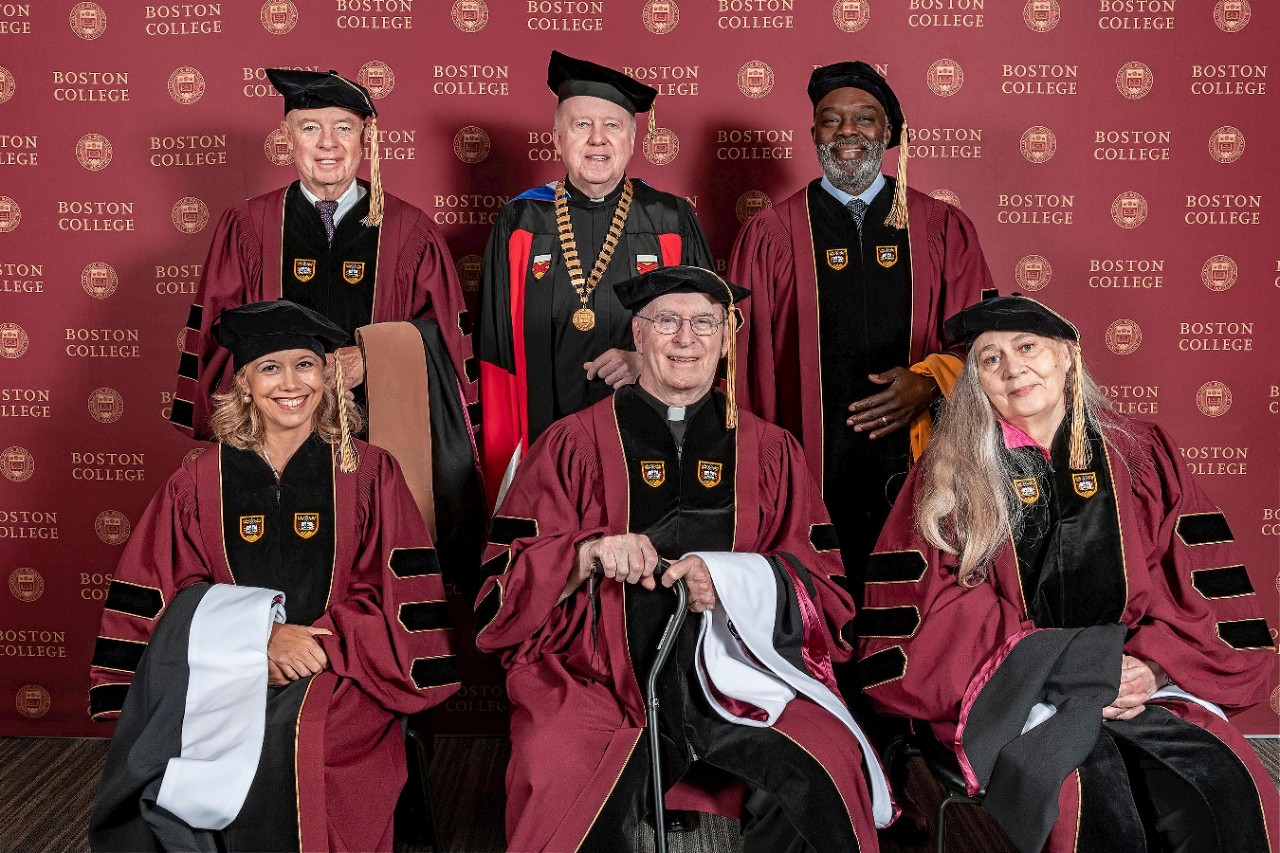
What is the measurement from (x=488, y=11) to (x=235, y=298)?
5.15 feet

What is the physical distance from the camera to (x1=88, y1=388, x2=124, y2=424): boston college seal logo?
16.1 ft

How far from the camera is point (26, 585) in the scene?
4.98 metres

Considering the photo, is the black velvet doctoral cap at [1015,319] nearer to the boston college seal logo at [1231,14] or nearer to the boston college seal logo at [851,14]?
the boston college seal logo at [851,14]

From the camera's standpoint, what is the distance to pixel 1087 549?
128 inches

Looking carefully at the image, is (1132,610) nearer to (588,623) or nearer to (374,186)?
(588,623)

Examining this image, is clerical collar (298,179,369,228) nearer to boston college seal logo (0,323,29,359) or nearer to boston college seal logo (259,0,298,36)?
boston college seal logo (259,0,298,36)

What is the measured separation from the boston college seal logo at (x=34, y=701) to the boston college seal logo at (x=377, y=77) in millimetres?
2811

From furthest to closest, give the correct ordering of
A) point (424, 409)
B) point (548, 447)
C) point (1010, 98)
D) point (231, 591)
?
point (1010, 98), point (424, 409), point (548, 447), point (231, 591)

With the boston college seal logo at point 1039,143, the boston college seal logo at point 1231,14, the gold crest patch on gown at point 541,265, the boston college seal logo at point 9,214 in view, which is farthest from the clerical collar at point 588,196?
Answer: the boston college seal logo at point 1231,14

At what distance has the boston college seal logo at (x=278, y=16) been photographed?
186 inches


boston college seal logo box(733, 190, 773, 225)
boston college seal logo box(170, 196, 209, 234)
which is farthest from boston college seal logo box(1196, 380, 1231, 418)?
boston college seal logo box(170, 196, 209, 234)

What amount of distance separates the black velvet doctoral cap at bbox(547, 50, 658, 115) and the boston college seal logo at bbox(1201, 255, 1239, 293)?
240cm

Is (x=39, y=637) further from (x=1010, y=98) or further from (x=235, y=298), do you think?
(x=1010, y=98)

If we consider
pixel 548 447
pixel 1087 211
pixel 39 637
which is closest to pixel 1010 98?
pixel 1087 211
